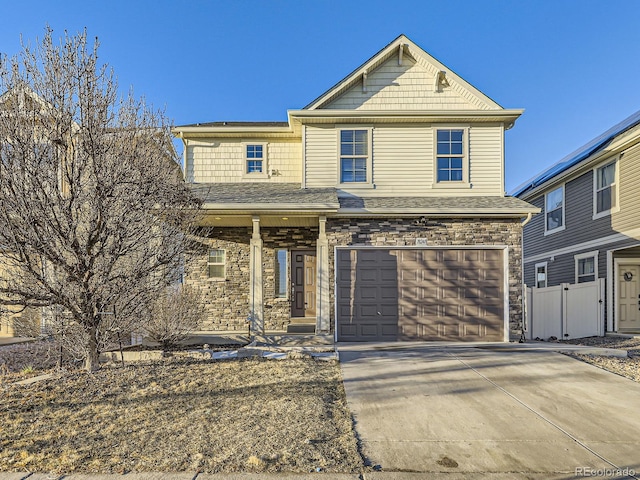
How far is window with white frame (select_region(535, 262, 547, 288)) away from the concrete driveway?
917 centimetres

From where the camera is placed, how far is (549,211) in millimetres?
15695

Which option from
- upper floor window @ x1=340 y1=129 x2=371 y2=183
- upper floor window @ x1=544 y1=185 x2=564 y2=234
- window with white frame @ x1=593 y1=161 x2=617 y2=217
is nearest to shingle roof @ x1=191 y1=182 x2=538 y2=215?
upper floor window @ x1=340 y1=129 x2=371 y2=183

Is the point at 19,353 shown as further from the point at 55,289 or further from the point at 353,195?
the point at 353,195

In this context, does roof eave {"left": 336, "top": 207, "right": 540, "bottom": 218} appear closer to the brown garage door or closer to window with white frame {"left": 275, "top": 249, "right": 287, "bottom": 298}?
the brown garage door

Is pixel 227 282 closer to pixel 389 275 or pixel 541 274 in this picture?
pixel 389 275

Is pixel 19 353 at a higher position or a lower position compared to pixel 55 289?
lower

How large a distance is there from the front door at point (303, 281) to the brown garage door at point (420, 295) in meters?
1.77

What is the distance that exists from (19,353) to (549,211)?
54.6 feet

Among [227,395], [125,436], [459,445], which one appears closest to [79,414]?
[125,436]

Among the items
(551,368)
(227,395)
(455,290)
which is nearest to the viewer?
(227,395)

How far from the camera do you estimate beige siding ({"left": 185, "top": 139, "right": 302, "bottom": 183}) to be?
40.5 ft

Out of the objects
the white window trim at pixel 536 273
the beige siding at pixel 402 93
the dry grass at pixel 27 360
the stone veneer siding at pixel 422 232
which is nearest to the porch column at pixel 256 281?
the stone veneer siding at pixel 422 232

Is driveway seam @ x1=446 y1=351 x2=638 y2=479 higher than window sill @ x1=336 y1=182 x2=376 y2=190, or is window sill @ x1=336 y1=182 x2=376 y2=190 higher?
window sill @ x1=336 y1=182 x2=376 y2=190

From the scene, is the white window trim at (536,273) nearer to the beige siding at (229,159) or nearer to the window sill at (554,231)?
the window sill at (554,231)
